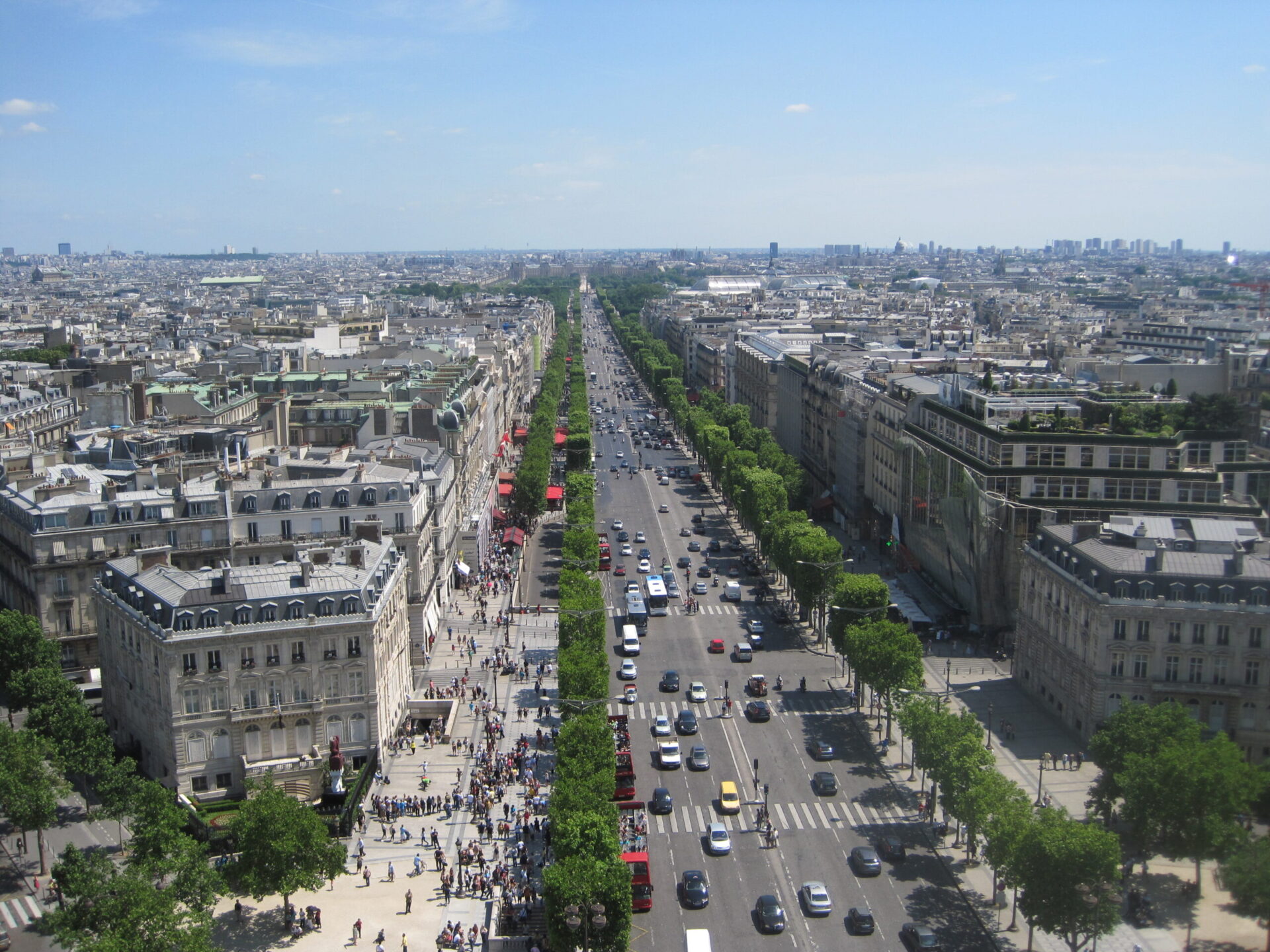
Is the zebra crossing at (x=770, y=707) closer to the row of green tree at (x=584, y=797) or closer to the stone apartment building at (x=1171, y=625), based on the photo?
the row of green tree at (x=584, y=797)

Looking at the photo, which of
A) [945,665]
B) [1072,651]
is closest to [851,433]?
[945,665]

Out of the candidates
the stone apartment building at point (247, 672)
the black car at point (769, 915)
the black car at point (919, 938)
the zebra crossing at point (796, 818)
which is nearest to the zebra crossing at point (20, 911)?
the stone apartment building at point (247, 672)

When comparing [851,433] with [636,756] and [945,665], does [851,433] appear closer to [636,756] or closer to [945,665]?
[945,665]

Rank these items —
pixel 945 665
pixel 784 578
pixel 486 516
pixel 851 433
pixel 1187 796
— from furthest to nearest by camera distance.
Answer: pixel 851 433 < pixel 486 516 < pixel 784 578 < pixel 945 665 < pixel 1187 796

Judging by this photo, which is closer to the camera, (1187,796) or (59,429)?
(1187,796)

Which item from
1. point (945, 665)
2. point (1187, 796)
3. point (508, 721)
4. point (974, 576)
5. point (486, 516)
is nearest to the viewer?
point (1187, 796)

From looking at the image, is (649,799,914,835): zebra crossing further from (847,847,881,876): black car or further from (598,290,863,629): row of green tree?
(598,290,863,629): row of green tree
